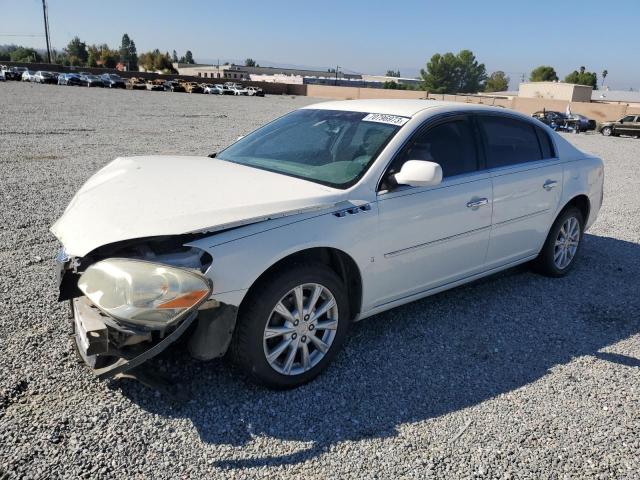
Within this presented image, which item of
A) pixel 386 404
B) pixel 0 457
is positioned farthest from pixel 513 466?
pixel 0 457

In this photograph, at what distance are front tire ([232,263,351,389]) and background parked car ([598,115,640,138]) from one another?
30.6 metres

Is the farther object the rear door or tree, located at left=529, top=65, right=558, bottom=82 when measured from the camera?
tree, located at left=529, top=65, right=558, bottom=82

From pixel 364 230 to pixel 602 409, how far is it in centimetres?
179

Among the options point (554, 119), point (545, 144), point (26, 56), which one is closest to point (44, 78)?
point (554, 119)

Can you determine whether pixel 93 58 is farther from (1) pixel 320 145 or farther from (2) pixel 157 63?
(1) pixel 320 145

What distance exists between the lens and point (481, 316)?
4.36 meters

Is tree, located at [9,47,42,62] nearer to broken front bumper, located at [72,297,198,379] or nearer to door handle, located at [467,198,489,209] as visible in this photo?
door handle, located at [467,198,489,209]

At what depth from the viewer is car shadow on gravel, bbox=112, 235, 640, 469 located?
2.90m

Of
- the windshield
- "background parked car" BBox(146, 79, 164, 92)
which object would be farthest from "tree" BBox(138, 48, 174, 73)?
the windshield

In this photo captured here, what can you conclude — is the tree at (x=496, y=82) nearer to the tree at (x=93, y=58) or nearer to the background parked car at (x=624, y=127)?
the tree at (x=93, y=58)

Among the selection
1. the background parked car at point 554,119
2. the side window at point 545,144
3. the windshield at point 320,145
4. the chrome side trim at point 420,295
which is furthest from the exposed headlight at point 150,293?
the background parked car at point 554,119

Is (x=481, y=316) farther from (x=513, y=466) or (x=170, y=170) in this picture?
(x=170, y=170)

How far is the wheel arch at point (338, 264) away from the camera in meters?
3.09

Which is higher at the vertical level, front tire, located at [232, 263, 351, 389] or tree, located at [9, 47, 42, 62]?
tree, located at [9, 47, 42, 62]
